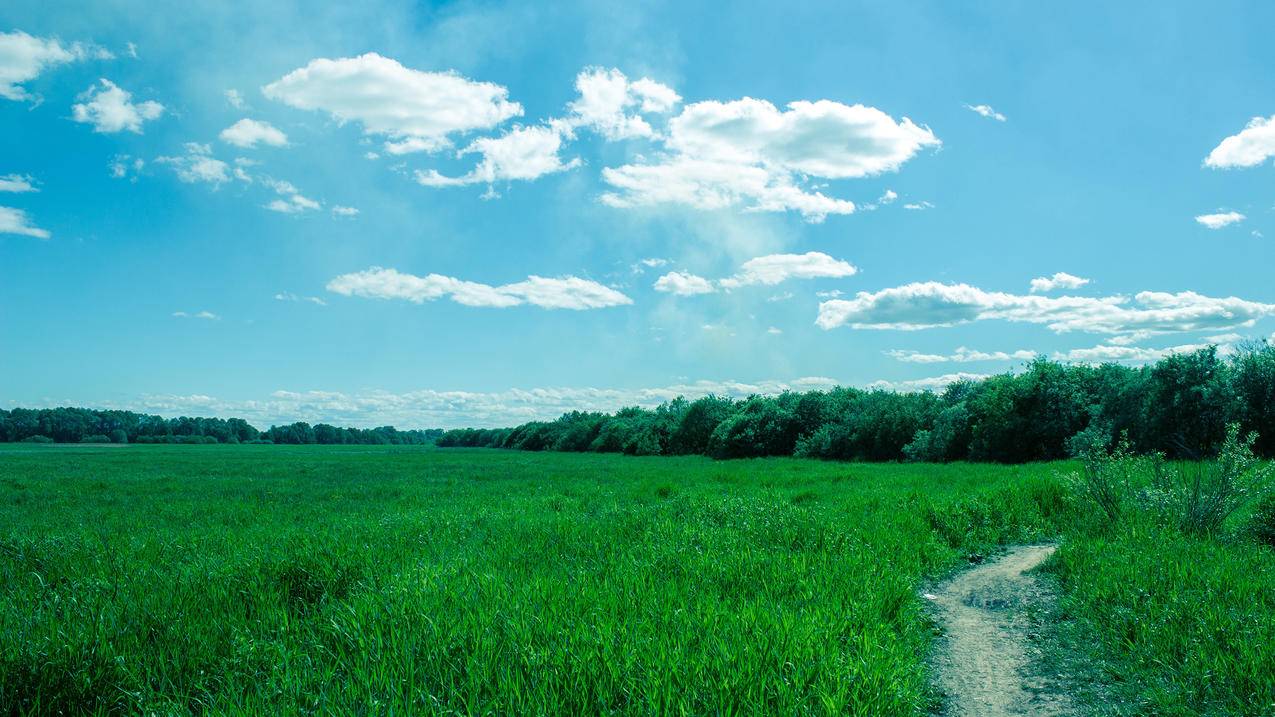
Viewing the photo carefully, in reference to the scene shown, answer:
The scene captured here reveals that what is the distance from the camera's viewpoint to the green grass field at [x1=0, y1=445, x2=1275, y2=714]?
4.54m

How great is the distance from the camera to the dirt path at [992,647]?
543 centimetres

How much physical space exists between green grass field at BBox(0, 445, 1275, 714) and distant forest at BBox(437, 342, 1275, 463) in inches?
250

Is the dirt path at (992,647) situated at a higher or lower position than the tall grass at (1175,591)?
lower


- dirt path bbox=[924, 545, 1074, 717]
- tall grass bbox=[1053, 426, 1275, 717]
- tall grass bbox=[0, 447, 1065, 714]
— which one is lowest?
dirt path bbox=[924, 545, 1074, 717]

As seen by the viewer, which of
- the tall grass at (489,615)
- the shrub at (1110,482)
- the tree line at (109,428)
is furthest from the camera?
the tree line at (109,428)

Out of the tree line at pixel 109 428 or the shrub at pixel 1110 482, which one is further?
the tree line at pixel 109 428

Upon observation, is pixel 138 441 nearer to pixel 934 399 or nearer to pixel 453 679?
pixel 934 399

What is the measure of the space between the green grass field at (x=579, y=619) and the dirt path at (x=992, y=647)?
10.8 inches

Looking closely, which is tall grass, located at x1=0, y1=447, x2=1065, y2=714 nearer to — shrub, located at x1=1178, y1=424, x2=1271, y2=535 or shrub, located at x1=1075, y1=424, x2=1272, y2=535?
shrub, located at x1=1075, y1=424, x2=1272, y2=535

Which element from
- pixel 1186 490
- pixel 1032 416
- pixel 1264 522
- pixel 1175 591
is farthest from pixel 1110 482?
pixel 1032 416

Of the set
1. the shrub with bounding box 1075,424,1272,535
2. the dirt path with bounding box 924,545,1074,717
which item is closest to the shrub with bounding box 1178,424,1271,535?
the shrub with bounding box 1075,424,1272,535

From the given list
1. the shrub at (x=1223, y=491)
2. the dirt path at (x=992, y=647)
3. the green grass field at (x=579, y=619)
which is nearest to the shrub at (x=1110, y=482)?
the green grass field at (x=579, y=619)

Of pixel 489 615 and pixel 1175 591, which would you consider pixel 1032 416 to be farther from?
pixel 489 615

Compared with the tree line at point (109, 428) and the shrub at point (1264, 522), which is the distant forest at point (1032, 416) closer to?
the shrub at point (1264, 522)
